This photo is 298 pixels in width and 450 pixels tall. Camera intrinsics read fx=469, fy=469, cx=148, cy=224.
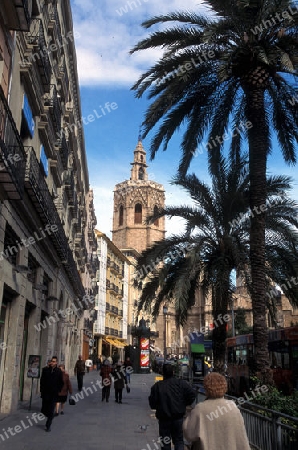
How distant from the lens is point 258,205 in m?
13.1

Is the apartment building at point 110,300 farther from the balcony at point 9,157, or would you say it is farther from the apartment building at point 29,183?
the balcony at point 9,157

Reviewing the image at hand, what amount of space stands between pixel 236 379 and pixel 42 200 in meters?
14.7

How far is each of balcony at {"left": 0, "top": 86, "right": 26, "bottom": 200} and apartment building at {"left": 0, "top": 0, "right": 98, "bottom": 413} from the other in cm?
2

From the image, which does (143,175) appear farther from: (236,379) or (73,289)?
(236,379)

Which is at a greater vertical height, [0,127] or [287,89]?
[287,89]

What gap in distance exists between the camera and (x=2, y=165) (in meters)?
9.58

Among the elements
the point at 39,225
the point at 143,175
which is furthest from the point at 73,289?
the point at 143,175

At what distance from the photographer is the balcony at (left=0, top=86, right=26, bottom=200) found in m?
9.70

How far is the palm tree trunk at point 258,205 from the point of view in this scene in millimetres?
12617

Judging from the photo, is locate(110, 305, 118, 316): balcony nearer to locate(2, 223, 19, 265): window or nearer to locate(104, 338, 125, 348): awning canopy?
locate(104, 338, 125, 348): awning canopy

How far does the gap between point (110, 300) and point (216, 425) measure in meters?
64.9

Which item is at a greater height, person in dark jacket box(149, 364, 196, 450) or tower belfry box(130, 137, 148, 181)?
tower belfry box(130, 137, 148, 181)

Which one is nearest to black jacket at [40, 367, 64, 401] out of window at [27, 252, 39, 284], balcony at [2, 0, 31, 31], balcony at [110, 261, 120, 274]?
window at [27, 252, 39, 284]

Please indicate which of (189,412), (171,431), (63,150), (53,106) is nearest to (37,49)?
(53,106)
